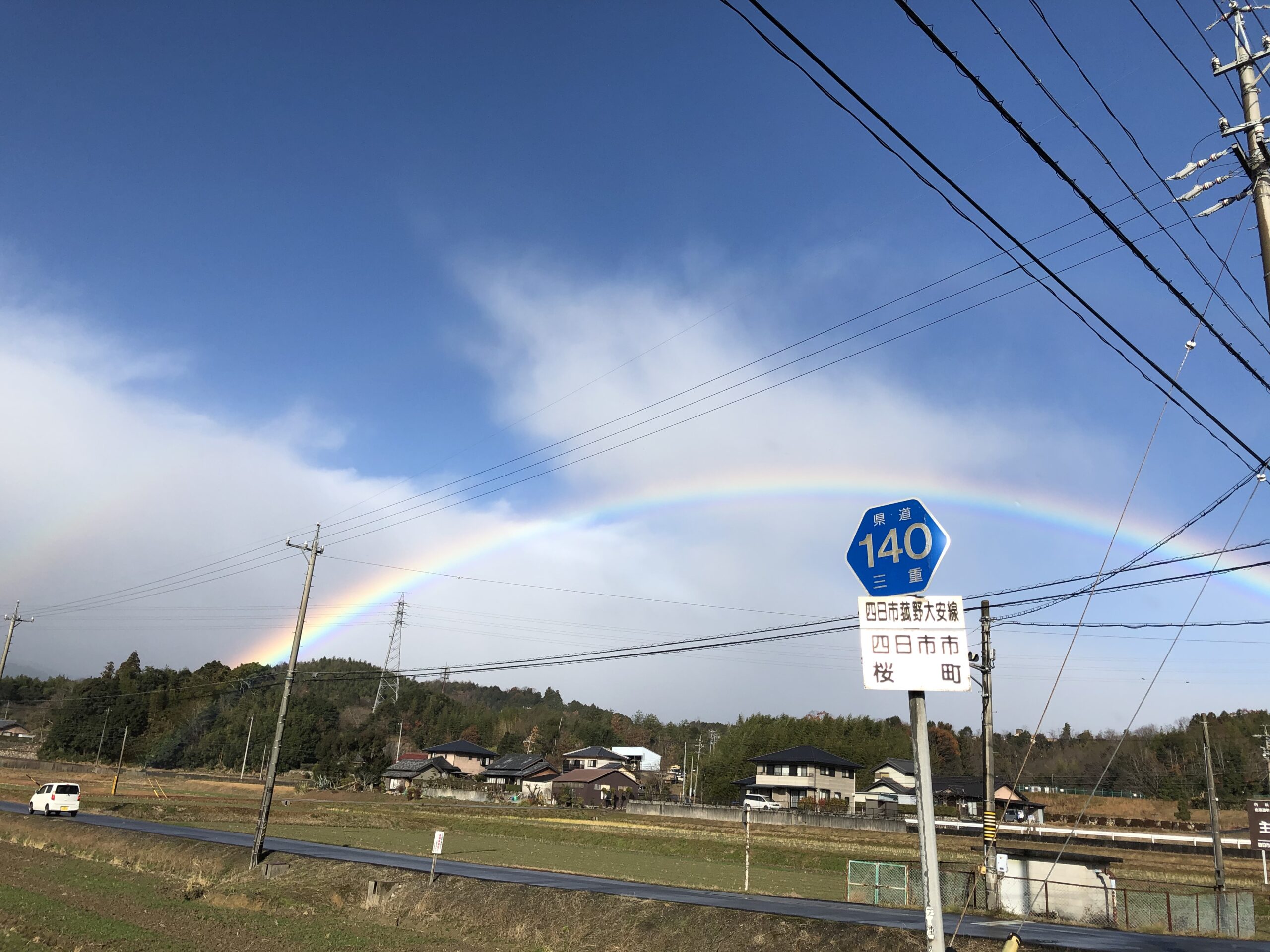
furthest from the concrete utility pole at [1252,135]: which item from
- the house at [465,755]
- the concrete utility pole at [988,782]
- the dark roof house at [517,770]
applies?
the house at [465,755]

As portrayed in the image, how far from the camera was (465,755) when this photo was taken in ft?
384

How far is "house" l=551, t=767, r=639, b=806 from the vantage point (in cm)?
9062

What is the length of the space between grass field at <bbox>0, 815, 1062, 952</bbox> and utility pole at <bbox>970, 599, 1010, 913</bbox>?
1166 cm

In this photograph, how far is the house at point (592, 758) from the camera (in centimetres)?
11119

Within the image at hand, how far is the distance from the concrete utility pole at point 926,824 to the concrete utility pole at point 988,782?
71.5 ft

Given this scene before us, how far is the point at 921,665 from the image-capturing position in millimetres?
5121

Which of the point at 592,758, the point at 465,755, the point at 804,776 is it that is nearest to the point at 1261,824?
the point at 804,776

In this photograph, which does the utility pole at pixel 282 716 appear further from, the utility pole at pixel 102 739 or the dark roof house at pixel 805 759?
the utility pole at pixel 102 739

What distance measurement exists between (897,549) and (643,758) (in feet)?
468

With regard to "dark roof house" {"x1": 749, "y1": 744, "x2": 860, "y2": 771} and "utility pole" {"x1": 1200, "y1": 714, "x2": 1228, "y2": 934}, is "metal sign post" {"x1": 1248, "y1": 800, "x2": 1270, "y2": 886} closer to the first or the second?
"utility pole" {"x1": 1200, "y1": 714, "x2": 1228, "y2": 934}

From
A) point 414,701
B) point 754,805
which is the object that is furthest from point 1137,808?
point 414,701

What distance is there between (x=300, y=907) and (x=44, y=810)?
27.4 metres

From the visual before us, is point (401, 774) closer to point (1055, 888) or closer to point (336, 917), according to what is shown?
point (336, 917)

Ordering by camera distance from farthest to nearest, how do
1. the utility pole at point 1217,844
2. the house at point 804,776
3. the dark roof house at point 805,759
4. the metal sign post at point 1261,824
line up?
the dark roof house at point 805,759, the house at point 804,776, the metal sign post at point 1261,824, the utility pole at point 1217,844
